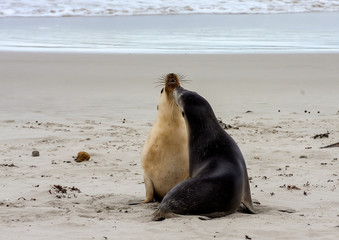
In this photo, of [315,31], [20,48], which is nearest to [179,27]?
[315,31]

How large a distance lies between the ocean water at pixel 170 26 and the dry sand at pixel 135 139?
7.34ft

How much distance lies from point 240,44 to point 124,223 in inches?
614

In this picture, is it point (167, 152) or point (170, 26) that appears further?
point (170, 26)

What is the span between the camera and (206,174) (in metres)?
4.79

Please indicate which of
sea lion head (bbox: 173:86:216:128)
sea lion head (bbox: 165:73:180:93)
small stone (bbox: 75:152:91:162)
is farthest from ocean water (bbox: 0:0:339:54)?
sea lion head (bbox: 173:86:216:128)

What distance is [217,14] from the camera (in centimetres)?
3155

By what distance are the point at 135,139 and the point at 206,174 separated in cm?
379

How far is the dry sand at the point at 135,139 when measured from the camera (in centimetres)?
436

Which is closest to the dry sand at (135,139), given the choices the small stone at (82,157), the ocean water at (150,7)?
the small stone at (82,157)

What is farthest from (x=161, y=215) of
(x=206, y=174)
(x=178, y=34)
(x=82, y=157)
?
(x=178, y=34)

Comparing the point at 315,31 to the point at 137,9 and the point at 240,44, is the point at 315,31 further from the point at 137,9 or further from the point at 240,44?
the point at 137,9

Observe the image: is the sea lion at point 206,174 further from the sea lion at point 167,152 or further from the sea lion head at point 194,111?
the sea lion at point 167,152

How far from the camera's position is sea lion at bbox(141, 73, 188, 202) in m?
5.50

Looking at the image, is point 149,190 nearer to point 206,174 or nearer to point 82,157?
point 206,174
